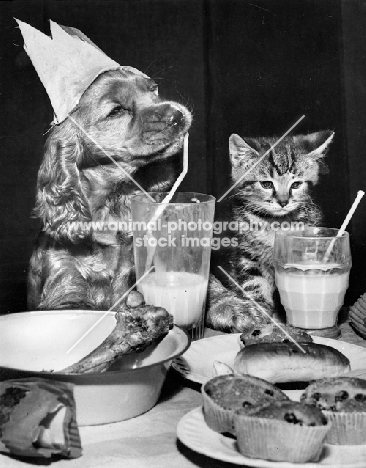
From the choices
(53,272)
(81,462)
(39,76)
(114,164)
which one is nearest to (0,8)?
(39,76)

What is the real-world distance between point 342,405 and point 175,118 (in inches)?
44.7

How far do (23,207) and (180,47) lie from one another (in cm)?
64

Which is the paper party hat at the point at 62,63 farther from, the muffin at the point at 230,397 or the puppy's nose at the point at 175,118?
the muffin at the point at 230,397

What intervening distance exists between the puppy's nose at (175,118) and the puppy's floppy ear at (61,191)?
0.27 meters

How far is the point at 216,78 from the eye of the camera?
218cm

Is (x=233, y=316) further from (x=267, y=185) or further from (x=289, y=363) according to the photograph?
(x=289, y=363)

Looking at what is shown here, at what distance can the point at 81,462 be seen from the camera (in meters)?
1.18

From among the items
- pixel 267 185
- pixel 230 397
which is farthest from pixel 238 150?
pixel 230 397

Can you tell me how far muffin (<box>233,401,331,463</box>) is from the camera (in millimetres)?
1048

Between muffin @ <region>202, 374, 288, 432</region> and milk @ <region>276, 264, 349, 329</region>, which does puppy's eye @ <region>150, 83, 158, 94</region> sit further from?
muffin @ <region>202, 374, 288, 432</region>

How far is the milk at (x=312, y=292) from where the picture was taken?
184 centimetres

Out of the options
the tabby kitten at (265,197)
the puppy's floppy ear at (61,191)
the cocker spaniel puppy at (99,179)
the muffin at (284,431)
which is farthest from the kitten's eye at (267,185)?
the muffin at (284,431)

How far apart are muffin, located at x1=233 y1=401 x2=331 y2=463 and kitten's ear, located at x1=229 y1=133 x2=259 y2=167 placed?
1184 millimetres

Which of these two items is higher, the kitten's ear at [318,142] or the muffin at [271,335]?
the kitten's ear at [318,142]
